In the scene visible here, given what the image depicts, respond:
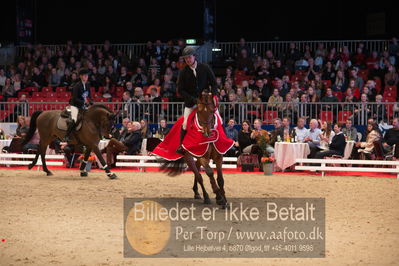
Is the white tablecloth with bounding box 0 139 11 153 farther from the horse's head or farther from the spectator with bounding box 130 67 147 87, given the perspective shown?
the horse's head

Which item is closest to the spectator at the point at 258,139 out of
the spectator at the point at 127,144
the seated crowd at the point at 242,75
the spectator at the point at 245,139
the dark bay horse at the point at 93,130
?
the spectator at the point at 245,139

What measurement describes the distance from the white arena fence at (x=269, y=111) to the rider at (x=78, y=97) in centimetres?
500

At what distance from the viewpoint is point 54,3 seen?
27.5m

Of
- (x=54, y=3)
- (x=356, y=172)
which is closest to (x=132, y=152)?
(x=356, y=172)

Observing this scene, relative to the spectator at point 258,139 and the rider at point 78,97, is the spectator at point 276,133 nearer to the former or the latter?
the spectator at point 258,139

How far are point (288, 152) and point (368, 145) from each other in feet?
6.60

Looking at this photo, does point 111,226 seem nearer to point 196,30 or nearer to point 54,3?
point 196,30

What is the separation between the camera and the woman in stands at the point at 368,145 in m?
15.5

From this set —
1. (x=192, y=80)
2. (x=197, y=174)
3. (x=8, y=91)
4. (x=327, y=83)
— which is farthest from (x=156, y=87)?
(x=197, y=174)

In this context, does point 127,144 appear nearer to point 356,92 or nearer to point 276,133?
point 276,133

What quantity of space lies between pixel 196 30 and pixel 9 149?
36.4 feet

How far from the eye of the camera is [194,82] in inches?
379

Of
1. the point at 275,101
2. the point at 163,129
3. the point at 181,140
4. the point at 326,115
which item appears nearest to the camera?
the point at 181,140

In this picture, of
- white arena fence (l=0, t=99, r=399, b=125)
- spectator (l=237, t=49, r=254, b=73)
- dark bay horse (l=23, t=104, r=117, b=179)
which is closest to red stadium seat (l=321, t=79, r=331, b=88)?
white arena fence (l=0, t=99, r=399, b=125)
